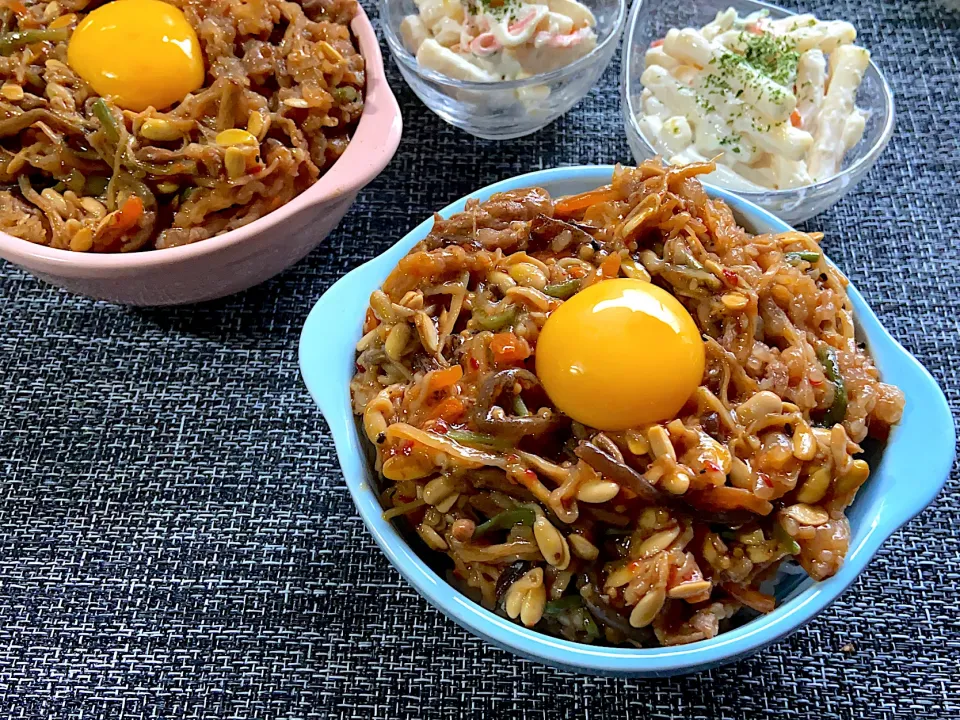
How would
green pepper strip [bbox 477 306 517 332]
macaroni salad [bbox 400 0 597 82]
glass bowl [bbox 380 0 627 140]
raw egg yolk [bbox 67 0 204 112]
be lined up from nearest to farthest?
green pepper strip [bbox 477 306 517 332] < raw egg yolk [bbox 67 0 204 112] < glass bowl [bbox 380 0 627 140] < macaroni salad [bbox 400 0 597 82]

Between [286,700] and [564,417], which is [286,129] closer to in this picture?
[564,417]

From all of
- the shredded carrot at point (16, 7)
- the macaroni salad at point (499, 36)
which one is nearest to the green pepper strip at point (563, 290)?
the macaroni salad at point (499, 36)

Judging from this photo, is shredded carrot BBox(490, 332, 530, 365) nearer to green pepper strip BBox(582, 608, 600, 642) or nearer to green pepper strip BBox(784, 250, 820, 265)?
green pepper strip BBox(582, 608, 600, 642)

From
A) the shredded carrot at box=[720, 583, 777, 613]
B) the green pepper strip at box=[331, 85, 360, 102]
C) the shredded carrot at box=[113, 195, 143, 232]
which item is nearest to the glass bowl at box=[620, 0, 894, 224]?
the green pepper strip at box=[331, 85, 360, 102]

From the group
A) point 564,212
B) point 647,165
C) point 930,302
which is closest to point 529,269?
point 564,212

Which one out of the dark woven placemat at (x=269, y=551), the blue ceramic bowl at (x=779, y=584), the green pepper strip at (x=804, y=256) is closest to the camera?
the blue ceramic bowl at (x=779, y=584)

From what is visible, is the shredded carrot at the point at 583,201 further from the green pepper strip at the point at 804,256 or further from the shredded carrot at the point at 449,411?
the shredded carrot at the point at 449,411
